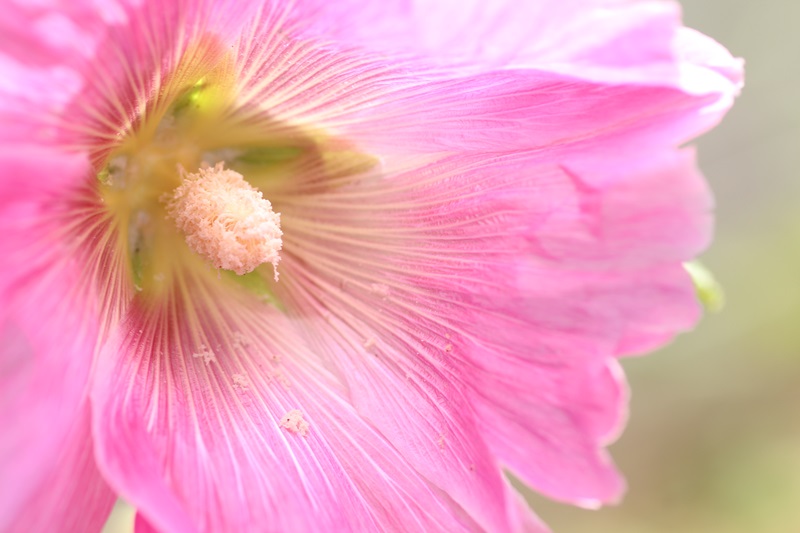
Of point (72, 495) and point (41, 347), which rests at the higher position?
point (41, 347)

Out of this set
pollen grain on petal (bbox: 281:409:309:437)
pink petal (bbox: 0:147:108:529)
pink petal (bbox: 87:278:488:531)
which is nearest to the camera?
pink petal (bbox: 0:147:108:529)

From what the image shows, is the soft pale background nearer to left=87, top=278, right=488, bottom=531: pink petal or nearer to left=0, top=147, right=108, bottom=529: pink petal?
left=87, top=278, right=488, bottom=531: pink petal

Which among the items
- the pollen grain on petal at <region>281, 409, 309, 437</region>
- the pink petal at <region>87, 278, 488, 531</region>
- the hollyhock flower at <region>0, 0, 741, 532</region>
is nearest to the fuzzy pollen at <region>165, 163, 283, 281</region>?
the hollyhock flower at <region>0, 0, 741, 532</region>

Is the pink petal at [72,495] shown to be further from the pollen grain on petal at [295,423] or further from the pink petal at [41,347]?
the pollen grain on petal at [295,423]

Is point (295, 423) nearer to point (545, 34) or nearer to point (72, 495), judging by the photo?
point (72, 495)

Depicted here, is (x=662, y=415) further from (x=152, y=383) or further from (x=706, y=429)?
(x=152, y=383)

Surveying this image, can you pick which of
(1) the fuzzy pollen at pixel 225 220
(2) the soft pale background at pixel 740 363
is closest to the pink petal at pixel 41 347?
(1) the fuzzy pollen at pixel 225 220

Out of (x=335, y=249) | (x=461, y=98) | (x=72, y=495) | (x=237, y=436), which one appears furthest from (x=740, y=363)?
(x=72, y=495)
